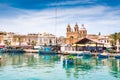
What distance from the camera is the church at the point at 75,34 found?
89125mm

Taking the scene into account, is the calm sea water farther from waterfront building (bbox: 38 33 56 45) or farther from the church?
waterfront building (bbox: 38 33 56 45)

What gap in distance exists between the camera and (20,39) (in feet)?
318

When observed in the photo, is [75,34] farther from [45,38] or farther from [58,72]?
[58,72]

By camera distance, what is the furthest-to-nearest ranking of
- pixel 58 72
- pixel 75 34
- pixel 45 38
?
1. pixel 45 38
2. pixel 75 34
3. pixel 58 72

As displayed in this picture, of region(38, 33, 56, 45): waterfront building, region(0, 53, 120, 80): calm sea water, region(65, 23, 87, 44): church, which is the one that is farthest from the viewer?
region(38, 33, 56, 45): waterfront building

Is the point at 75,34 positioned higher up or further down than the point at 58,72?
higher up

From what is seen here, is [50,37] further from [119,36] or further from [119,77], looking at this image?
[119,77]

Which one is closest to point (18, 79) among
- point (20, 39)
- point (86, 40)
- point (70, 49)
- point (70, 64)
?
point (70, 64)

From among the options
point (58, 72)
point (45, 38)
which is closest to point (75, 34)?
point (45, 38)

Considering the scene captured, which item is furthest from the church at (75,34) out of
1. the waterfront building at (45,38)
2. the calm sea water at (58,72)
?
the calm sea water at (58,72)

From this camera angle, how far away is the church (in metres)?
89.1

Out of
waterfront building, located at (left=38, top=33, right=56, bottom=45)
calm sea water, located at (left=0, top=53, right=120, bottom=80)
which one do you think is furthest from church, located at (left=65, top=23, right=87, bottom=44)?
calm sea water, located at (left=0, top=53, right=120, bottom=80)

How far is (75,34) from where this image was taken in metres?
90.3

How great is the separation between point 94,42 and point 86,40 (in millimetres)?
1908
